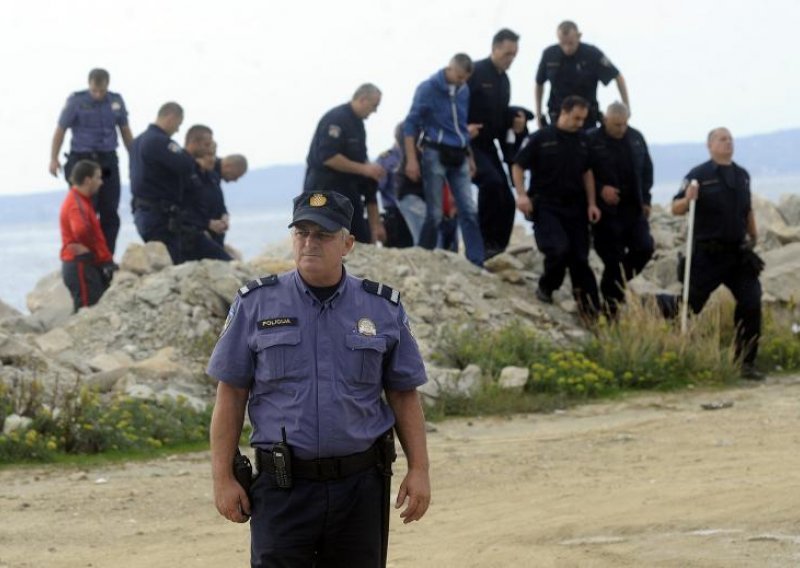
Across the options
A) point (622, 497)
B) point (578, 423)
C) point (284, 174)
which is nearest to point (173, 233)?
point (578, 423)

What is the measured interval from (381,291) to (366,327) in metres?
0.15

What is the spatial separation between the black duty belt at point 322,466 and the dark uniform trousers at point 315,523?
0.02m

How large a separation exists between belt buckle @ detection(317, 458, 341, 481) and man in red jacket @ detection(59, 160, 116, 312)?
9.30m

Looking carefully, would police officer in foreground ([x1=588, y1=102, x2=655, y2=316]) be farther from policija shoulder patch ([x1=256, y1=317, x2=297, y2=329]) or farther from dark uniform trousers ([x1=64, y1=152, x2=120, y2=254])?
policija shoulder patch ([x1=256, y1=317, x2=297, y2=329])

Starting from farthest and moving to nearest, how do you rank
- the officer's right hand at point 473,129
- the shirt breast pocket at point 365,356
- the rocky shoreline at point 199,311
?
the officer's right hand at point 473,129
the rocky shoreline at point 199,311
the shirt breast pocket at point 365,356

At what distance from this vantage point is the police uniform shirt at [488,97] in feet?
49.8

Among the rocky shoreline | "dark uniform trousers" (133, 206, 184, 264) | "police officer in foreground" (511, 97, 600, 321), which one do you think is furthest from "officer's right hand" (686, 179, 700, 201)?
"dark uniform trousers" (133, 206, 184, 264)

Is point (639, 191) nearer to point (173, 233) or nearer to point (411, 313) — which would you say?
point (411, 313)

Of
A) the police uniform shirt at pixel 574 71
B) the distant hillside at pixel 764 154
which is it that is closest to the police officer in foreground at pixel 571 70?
the police uniform shirt at pixel 574 71

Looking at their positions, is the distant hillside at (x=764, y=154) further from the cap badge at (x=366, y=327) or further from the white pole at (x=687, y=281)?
the cap badge at (x=366, y=327)

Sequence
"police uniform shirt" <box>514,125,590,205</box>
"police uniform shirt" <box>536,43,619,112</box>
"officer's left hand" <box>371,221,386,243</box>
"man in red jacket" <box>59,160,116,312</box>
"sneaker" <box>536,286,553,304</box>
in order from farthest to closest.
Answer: "police uniform shirt" <box>536,43,619,112</box> → "sneaker" <box>536,286,553,304</box> → "officer's left hand" <box>371,221,386,243</box> → "police uniform shirt" <box>514,125,590,205</box> → "man in red jacket" <box>59,160,116,312</box>

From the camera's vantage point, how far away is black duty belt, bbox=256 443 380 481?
17.0 ft

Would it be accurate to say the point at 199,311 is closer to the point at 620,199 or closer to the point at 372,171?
the point at 372,171

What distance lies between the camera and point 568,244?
14.6 meters
